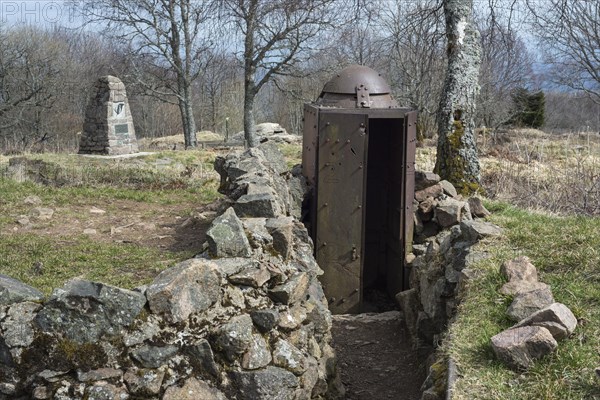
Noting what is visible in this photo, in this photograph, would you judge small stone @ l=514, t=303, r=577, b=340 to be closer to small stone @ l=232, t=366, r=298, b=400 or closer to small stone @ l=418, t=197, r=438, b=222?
small stone @ l=232, t=366, r=298, b=400

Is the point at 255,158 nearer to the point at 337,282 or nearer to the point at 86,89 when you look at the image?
the point at 337,282

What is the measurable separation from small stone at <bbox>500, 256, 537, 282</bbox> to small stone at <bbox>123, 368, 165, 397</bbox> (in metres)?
2.60

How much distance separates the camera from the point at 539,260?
5086 mm

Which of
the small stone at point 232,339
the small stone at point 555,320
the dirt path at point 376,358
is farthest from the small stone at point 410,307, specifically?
the small stone at point 232,339

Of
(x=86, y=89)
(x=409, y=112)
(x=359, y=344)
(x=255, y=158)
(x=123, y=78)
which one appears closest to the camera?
(x=359, y=344)

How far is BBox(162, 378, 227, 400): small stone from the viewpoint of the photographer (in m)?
3.45

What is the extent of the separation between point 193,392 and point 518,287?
7.83ft

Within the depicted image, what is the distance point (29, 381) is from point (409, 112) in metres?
5.06

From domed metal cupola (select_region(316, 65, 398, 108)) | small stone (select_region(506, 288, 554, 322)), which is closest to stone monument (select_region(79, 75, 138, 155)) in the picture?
domed metal cupola (select_region(316, 65, 398, 108))

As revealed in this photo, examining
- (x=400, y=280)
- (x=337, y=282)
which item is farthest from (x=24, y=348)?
(x=400, y=280)

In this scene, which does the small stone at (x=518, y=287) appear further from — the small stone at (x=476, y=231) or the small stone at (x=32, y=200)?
the small stone at (x=32, y=200)

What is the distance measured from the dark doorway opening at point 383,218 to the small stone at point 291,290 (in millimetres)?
3351

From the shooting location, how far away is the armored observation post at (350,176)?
7.00 metres

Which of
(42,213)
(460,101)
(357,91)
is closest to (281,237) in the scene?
(357,91)
